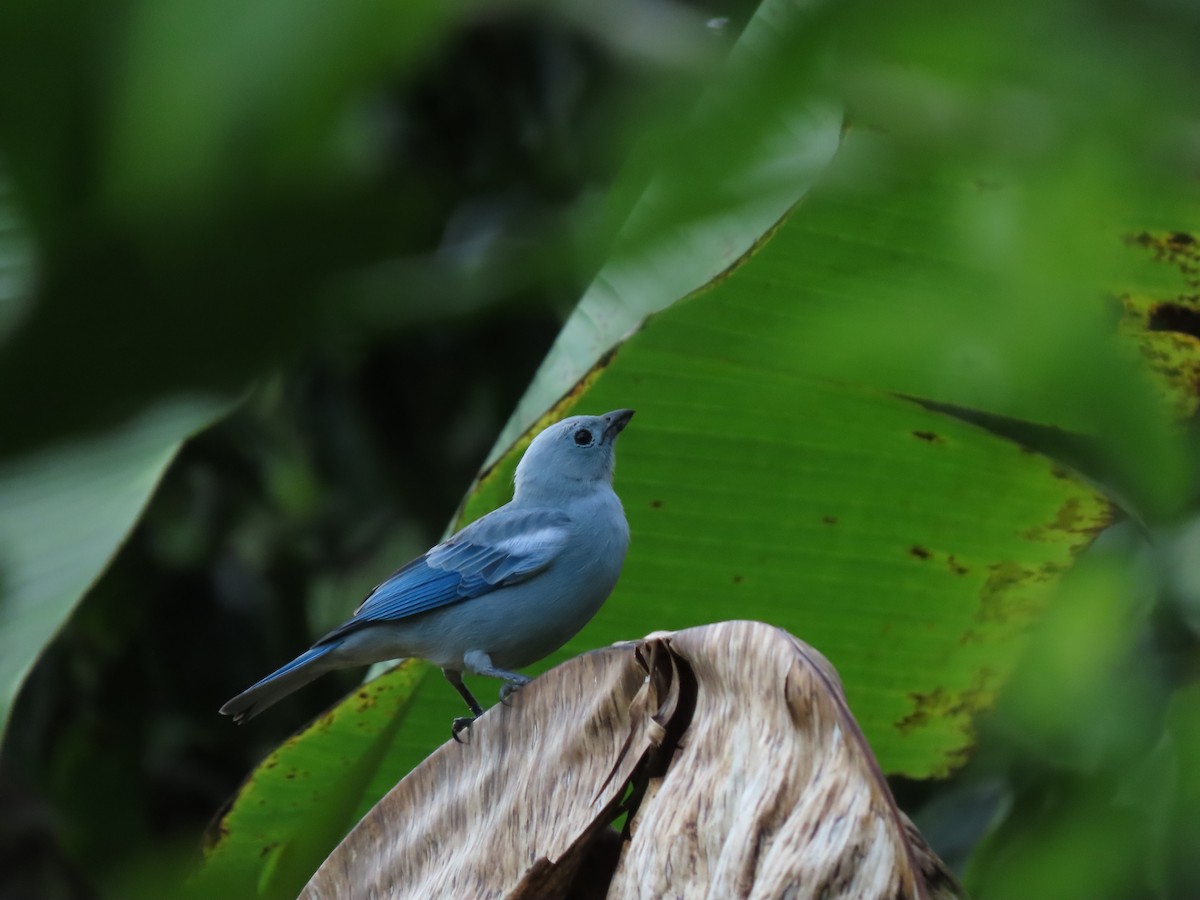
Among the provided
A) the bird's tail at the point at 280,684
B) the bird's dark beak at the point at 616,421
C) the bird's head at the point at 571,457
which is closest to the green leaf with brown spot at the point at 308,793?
the bird's tail at the point at 280,684

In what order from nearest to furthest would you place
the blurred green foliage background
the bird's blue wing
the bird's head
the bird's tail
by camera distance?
the blurred green foliage background, the bird's tail, the bird's blue wing, the bird's head

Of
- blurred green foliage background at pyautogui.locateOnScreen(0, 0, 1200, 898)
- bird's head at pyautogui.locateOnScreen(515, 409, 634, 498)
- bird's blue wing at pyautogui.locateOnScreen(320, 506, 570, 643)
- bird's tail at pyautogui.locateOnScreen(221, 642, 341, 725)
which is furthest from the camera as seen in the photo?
bird's head at pyautogui.locateOnScreen(515, 409, 634, 498)

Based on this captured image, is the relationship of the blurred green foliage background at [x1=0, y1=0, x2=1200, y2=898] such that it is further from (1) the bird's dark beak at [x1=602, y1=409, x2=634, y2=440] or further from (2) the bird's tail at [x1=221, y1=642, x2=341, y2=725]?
(2) the bird's tail at [x1=221, y1=642, x2=341, y2=725]

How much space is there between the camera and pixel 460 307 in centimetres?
165

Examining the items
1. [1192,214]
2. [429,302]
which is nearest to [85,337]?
[429,302]

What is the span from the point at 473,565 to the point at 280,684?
40cm

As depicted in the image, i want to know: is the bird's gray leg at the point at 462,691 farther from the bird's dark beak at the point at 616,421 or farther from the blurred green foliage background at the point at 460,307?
the bird's dark beak at the point at 616,421

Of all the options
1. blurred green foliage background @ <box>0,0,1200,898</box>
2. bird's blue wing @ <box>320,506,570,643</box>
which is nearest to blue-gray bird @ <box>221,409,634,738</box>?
bird's blue wing @ <box>320,506,570,643</box>

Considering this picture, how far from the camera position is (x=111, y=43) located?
1.77 meters

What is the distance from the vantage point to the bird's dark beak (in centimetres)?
260

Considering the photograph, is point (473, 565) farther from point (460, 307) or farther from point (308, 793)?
point (460, 307)

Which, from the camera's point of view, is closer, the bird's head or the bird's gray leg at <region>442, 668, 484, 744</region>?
the bird's gray leg at <region>442, 668, 484, 744</region>

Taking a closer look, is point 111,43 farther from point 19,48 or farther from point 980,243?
point 980,243

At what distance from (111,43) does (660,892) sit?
47.1 inches
